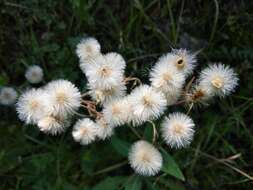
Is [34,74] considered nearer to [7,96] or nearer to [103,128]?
[7,96]

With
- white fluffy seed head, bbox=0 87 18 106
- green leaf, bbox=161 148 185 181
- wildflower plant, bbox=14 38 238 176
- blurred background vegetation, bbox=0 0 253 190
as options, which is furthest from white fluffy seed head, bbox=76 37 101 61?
green leaf, bbox=161 148 185 181

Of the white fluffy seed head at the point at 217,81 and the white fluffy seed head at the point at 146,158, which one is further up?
the white fluffy seed head at the point at 217,81

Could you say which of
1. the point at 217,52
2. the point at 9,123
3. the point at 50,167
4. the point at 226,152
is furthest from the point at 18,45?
the point at 226,152

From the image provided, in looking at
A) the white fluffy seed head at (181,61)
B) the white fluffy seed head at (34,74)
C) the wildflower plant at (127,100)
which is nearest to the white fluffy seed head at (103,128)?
the wildflower plant at (127,100)

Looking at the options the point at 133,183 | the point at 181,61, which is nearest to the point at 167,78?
the point at 181,61

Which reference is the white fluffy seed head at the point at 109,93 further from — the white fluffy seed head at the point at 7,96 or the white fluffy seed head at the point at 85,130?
the white fluffy seed head at the point at 7,96

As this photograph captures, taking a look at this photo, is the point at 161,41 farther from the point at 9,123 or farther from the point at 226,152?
the point at 9,123
